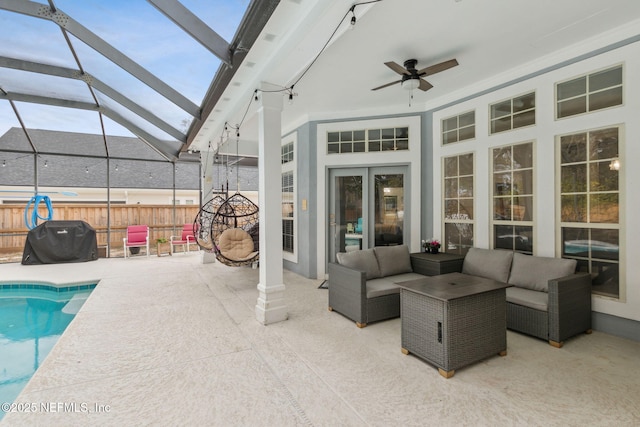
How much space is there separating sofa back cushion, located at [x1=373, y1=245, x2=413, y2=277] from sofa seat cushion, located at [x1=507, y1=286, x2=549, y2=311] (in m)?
1.25

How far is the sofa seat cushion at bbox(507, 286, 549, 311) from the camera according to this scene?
9.59ft

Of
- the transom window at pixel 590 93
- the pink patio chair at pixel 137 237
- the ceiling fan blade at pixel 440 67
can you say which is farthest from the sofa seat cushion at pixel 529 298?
the pink patio chair at pixel 137 237

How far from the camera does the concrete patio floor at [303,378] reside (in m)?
1.92

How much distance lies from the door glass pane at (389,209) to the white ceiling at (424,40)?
55.6 inches

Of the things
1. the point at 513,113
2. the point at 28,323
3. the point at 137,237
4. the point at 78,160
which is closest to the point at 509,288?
the point at 513,113

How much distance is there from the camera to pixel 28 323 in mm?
3904

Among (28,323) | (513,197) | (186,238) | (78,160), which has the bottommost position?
(28,323)

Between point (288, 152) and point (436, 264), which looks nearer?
point (436, 264)

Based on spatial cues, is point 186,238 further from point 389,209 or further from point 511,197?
point 511,197

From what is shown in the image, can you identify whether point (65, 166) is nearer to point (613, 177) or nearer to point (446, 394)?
point (446, 394)

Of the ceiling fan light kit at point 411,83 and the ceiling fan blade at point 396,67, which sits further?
the ceiling fan light kit at point 411,83

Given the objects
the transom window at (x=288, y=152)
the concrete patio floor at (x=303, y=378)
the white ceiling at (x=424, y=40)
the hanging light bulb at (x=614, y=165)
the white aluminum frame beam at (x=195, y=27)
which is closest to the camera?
the concrete patio floor at (x=303, y=378)

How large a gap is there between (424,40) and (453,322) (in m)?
2.69

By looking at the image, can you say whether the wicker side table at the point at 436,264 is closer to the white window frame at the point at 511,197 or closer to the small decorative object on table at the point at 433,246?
the small decorative object on table at the point at 433,246
